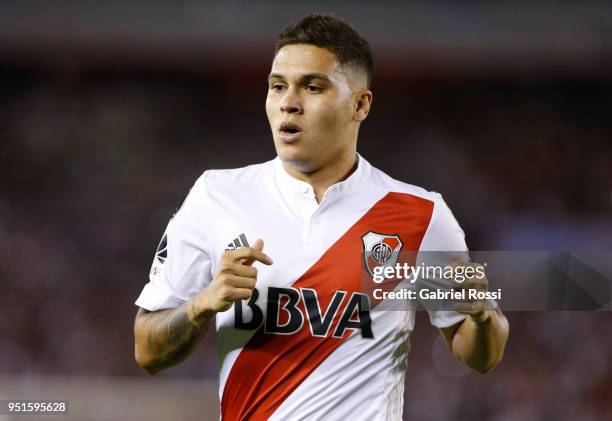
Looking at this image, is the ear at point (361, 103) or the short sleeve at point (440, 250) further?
the ear at point (361, 103)

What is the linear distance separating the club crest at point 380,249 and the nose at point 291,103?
1.58 ft

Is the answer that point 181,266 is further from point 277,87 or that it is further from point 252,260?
point 277,87

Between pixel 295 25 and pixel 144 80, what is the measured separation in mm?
4857

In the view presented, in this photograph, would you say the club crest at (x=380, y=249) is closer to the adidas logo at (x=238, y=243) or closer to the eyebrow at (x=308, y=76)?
the adidas logo at (x=238, y=243)

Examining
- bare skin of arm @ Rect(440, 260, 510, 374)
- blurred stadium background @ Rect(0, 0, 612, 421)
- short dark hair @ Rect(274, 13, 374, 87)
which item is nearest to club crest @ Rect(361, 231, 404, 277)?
bare skin of arm @ Rect(440, 260, 510, 374)

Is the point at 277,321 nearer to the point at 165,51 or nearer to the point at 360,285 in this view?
the point at 360,285

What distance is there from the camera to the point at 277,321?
8.36ft

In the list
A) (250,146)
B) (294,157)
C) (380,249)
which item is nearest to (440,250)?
(380,249)

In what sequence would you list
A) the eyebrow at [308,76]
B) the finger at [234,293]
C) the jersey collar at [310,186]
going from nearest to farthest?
1. the finger at [234,293]
2. the eyebrow at [308,76]
3. the jersey collar at [310,186]

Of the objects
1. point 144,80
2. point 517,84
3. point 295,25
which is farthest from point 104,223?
point 295,25

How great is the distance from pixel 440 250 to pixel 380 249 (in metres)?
0.22

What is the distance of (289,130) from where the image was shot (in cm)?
262

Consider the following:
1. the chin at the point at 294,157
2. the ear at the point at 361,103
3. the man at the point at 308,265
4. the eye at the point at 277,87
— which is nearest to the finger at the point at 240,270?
the man at the point at 308,265

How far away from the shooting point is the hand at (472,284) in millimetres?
2344
